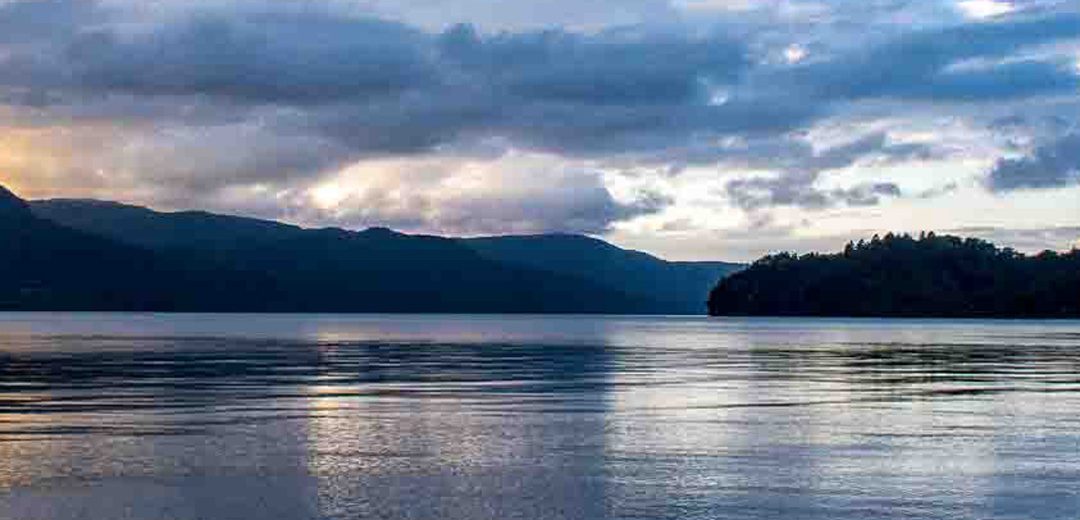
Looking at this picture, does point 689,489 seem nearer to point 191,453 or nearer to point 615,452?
point 615,452

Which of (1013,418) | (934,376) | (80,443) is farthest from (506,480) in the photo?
(934,376)

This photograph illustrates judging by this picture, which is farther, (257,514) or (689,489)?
(689,489)

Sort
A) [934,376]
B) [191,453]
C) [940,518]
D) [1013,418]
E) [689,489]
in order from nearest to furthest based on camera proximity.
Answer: [940,518], [689,489], [191,453], [1013,418], [934,376]

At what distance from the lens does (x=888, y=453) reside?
33.8 metres

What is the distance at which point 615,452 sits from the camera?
33719mm

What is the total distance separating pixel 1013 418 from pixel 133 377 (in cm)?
3864

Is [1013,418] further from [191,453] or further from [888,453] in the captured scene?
[191,453]

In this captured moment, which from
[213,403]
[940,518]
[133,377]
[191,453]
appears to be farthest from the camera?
[133,377]

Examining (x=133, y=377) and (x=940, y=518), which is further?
(x=133, y=377)

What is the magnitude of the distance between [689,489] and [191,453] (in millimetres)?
11739

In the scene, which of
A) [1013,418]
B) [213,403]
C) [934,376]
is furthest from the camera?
[934,376]

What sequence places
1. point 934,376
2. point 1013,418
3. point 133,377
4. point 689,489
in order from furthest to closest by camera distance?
point 934,376 → point 133,377 → point 1013,418 → point 689,489

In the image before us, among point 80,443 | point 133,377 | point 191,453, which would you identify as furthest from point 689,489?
point 133,377

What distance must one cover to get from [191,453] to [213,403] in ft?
52.5
